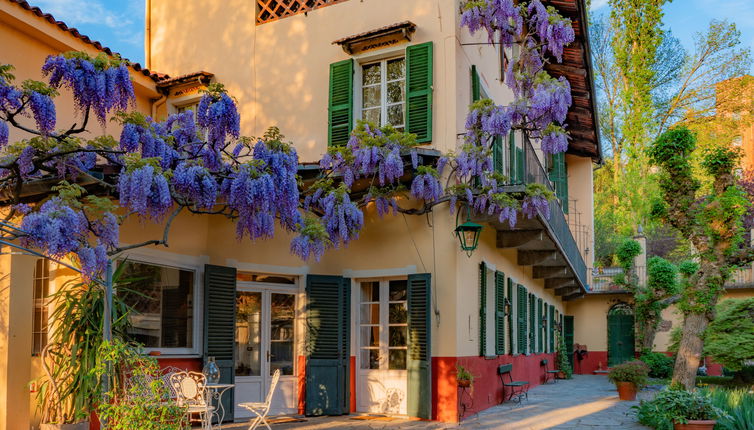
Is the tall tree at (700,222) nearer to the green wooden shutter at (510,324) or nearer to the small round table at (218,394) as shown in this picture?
the green wooden shutter at (510,324)

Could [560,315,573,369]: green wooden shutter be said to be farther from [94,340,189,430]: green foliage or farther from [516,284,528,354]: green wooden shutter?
[94,340,189,430]: green foliage

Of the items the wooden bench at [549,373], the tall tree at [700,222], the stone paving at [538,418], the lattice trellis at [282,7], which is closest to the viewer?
the stone paving at [538,418]

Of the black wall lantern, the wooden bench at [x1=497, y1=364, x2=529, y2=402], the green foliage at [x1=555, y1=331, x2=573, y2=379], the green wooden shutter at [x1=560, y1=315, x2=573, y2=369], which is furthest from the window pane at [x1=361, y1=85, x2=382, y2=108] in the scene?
the green wooden shutter at [x1=560, y1=315, x2=573, y2=369]

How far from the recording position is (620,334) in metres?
22.8

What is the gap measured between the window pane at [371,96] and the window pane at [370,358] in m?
3.58

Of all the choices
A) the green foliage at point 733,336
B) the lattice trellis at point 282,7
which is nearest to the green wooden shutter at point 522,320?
the green foliage at point 733,336

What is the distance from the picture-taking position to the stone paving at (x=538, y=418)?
9492 mm

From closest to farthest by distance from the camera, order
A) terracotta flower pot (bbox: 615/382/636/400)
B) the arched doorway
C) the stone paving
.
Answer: the stone paving
terracotta flower pot (bbox: 615/382/636/400)
the arched doorway

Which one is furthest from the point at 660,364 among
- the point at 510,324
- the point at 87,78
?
the point at 87,78

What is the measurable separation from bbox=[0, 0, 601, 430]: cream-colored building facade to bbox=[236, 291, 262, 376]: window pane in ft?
0.06

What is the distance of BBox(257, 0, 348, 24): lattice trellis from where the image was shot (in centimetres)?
1165

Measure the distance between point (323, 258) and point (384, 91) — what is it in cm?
259

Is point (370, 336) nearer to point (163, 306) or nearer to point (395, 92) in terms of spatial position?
point (163, 306)

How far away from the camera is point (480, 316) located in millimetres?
10953
